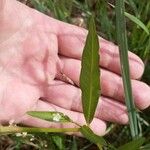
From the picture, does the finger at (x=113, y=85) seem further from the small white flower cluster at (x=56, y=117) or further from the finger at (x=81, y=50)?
the small white flower cluster at (x=56, y=117)

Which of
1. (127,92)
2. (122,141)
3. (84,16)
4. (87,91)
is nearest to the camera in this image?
(87,91)

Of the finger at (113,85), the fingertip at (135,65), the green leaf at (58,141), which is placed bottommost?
the green leaf at (58,141)

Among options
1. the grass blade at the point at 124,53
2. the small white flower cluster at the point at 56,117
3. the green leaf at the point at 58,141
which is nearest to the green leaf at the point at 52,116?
the small white flower cluster at the point at 56,117

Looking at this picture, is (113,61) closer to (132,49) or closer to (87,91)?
(132,49)

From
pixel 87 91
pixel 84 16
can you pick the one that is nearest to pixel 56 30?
pixel 84 16

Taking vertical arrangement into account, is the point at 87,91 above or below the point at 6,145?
above

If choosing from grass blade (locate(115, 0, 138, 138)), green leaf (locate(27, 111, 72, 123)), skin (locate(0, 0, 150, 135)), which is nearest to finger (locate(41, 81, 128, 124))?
skin (locate(0, 0, 150, 135))

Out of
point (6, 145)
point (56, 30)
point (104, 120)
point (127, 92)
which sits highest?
point (56, 30)

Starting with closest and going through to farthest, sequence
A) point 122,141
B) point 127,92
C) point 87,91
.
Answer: point 87,91 < point 127,92 < point 122,141
